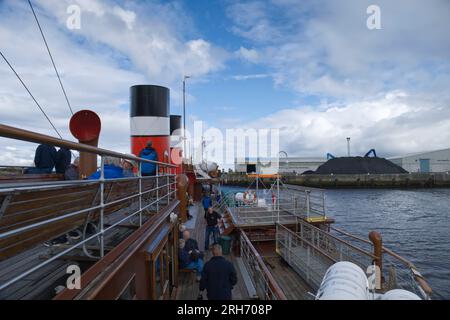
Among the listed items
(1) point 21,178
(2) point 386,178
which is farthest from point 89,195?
(2) point 386,178

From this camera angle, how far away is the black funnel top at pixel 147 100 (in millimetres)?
8023

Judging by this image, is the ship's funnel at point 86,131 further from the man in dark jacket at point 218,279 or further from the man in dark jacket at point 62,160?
the man in dark jacket at point 218,279

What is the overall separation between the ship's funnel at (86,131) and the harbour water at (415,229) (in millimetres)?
12482

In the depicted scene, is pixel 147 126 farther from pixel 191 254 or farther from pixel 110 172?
pixel 110 172

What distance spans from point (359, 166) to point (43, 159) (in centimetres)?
7665

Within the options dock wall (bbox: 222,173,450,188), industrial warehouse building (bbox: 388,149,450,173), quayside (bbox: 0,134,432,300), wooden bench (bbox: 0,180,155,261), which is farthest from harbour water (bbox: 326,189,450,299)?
industrial warehouse building (bbox: 388,149,450,173)

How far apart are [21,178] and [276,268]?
7.74 m

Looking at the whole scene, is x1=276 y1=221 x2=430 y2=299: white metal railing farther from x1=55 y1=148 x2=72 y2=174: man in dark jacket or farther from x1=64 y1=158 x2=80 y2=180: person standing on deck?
x1=55 y1=148 x2=72 y2=174: man in dark jacket

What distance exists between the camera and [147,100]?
8.05 metres

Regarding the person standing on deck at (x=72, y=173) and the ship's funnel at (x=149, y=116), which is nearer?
the person standing on deck at (x=72, y=173)

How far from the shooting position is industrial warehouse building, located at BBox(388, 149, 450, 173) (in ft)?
271

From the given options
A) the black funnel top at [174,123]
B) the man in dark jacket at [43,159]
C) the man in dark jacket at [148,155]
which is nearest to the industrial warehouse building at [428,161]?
the black funnel top at [174,123]

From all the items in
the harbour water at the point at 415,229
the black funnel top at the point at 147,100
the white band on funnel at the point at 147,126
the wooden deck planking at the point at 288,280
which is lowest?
the harbour water at the point at 415,229
